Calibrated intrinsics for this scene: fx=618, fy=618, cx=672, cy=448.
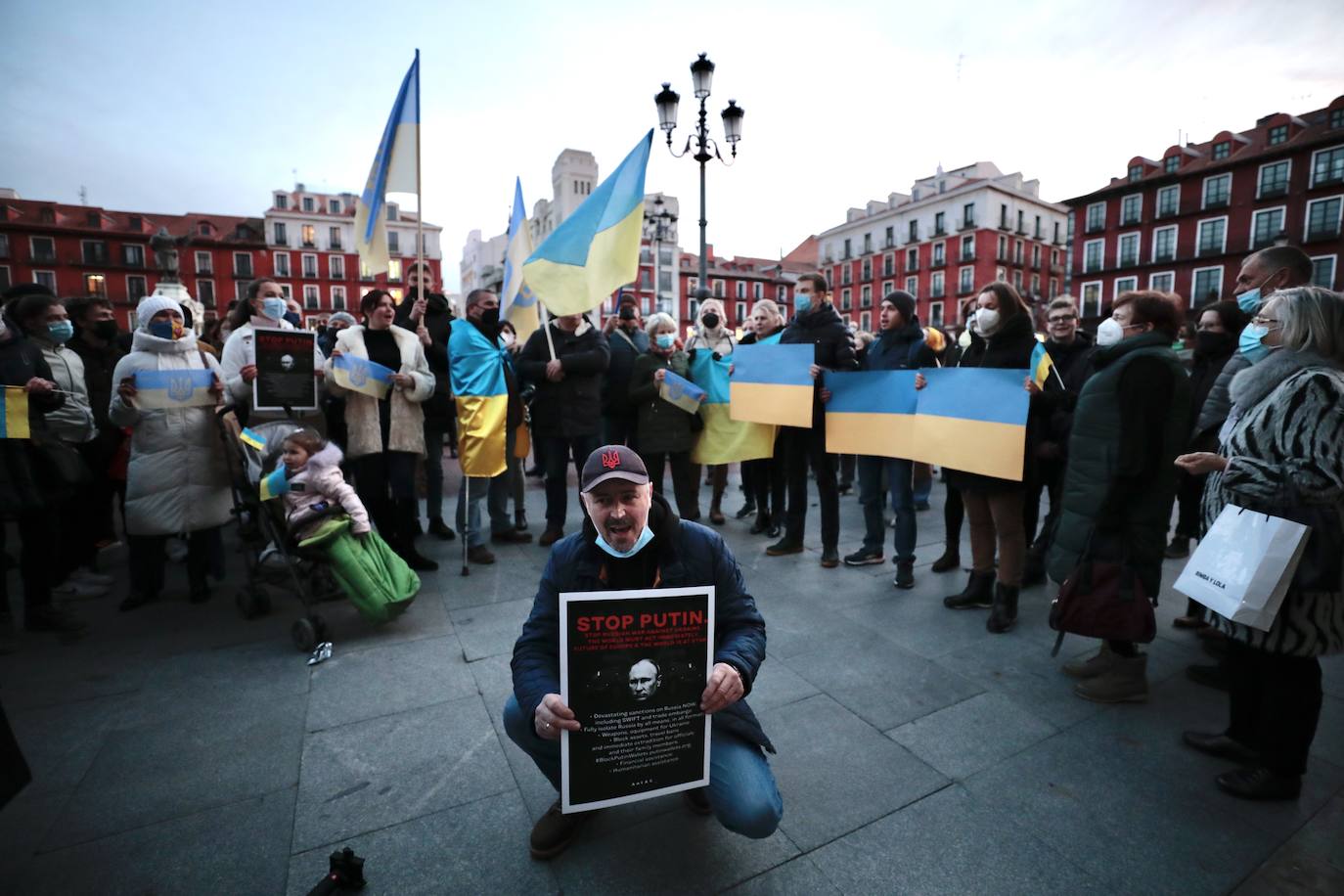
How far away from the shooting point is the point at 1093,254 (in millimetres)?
41594

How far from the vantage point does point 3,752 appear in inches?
66.7

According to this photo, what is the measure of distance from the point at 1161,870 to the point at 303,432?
4.67 metres

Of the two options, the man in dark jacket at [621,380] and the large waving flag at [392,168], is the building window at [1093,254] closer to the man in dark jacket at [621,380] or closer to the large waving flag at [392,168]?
the man in dark jacket at [621,380]

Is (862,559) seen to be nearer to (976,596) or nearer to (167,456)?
(976,596)

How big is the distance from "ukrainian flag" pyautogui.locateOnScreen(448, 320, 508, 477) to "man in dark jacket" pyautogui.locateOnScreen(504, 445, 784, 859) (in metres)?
3.22

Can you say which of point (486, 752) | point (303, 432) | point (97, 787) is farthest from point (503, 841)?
point (303, 432)

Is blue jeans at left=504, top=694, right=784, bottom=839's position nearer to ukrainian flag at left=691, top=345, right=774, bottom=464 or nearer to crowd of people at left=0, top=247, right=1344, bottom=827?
crowd of people at left=0, top=247, right=1344, bottom=827

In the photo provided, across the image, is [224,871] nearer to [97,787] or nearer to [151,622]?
[97,787]

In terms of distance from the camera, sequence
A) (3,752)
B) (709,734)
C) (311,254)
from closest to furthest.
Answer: (3,752) → (709,734) → (311,254)

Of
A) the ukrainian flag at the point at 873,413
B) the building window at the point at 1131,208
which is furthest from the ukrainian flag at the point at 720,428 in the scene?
the building window at the point at 1131,208

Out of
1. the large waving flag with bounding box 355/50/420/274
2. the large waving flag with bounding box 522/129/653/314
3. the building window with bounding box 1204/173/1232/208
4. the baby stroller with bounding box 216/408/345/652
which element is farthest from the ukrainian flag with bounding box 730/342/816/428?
the building window with bounding box 1204/173/1232/208

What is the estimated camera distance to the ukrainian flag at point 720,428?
6055mm

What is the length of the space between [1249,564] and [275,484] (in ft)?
15.9

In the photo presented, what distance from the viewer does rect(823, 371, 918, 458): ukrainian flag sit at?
4859mm
